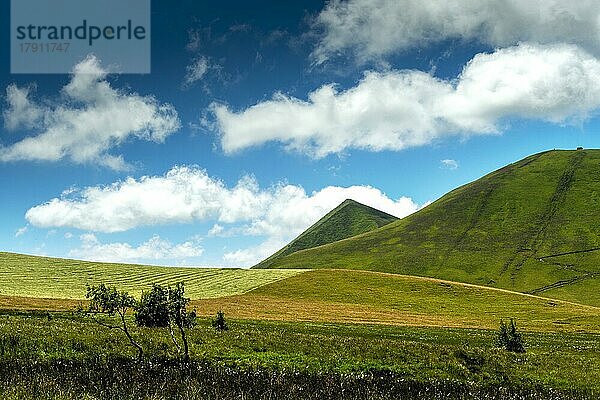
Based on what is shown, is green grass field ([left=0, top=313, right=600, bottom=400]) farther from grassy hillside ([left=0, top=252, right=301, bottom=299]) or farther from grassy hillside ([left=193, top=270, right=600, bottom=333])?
grassy hillside ([left=0, top=252, right=301, bottom=299])

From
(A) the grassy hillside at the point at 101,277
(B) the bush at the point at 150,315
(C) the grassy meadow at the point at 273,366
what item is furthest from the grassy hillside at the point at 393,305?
(B) the bush at the point at 150,315

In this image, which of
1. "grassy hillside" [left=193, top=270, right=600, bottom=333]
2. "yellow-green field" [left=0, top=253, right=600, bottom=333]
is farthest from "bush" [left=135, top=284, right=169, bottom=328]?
"grassy hillside" [left=193, top=270, right=600, bottom=333]

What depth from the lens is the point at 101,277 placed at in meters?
130

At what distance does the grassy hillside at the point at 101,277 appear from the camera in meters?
104

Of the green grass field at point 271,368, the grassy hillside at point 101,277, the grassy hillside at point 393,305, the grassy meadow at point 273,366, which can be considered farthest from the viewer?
the grassy hillside at point 101,277

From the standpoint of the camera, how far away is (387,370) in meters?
32.7

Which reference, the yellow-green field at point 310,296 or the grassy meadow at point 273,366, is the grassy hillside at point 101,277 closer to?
the yellow-green field at point 310,296

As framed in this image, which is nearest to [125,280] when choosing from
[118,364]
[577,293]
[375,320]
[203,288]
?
[203,288]

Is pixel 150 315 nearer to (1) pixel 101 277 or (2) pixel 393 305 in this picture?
(2) pixel 393 305

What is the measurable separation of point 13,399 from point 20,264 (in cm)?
13710

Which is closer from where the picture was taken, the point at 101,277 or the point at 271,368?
the point at 271,368

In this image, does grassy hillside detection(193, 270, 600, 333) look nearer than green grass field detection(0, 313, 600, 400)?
No

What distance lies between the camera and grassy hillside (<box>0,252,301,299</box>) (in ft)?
343

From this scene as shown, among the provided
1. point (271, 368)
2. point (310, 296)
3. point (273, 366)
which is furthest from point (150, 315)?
point (310, 296)
